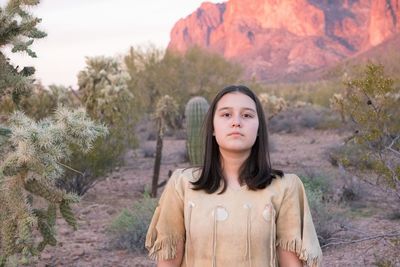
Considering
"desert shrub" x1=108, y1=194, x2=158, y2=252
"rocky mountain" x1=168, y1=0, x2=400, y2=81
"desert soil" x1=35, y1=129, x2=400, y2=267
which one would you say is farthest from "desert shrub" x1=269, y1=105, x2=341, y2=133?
"rocky mountain" x1=168, y1=0, x2=400, y2=81

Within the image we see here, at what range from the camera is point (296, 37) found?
3735 inches

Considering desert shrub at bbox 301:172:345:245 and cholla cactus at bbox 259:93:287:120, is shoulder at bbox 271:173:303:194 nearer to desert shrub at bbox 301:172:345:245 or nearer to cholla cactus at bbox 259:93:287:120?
desert shrub at bbox 301:172:345:245

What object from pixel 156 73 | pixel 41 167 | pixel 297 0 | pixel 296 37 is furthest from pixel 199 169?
pixel 297 0

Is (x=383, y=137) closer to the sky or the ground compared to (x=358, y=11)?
closer to the ground

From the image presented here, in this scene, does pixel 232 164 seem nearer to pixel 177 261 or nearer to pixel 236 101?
pixel 236 101

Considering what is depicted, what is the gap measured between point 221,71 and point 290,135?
3.92 meters

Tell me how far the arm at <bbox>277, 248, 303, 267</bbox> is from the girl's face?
43 cm

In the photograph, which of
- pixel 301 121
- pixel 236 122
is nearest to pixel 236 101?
pixel 236 122

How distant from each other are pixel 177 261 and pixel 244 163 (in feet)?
1.62

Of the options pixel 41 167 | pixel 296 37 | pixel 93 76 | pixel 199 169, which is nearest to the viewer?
pixel 199 169

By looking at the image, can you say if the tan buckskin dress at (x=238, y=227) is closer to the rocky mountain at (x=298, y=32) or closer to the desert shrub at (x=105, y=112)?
the desert shrub at (x=105, y=112)

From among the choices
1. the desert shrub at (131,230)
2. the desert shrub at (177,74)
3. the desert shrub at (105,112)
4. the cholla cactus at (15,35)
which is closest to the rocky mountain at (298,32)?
the desert shrub at (177,74)

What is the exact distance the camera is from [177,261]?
8.12 ft

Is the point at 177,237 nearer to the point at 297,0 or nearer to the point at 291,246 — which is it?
the point at 291,246
